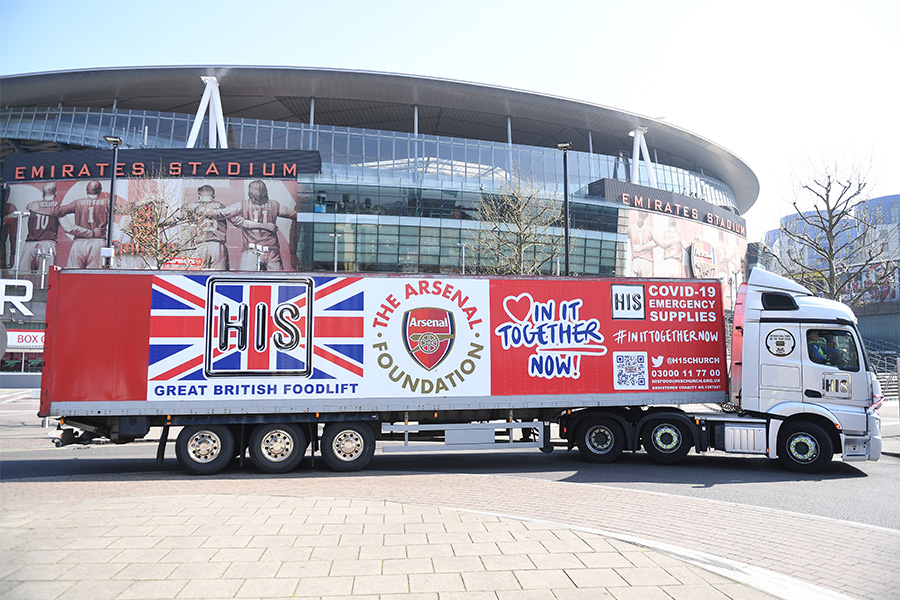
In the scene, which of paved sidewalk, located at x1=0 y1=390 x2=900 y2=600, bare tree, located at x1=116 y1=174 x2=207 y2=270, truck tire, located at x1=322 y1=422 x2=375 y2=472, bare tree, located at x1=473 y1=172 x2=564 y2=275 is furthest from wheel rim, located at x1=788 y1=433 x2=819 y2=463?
bare tree, located at x1=116 y1=174 x2=207 y2=270

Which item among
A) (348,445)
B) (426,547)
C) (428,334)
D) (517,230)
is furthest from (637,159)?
(426,547)

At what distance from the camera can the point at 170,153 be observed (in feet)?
143

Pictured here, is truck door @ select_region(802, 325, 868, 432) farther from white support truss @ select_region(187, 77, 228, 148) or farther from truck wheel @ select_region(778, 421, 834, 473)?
white support truss @ select_region(187, 77, 228, 148)

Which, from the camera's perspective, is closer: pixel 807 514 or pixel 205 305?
pixel 807 514

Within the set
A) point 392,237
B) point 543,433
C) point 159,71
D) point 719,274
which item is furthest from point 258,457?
point 719,274

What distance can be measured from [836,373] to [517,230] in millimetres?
22518

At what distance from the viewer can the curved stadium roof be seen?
48938 mm

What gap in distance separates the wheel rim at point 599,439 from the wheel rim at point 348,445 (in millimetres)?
4413

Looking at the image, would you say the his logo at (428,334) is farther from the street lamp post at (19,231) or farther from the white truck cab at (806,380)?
the street lamp post at (19,231)

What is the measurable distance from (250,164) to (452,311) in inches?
1486

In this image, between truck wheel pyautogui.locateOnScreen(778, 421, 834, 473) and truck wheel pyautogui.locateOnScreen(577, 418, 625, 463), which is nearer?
truck wheel pyautogui.locateOnScreen(778, 421, 834, 473)

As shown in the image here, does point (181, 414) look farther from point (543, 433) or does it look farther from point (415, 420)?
point (543, 433)

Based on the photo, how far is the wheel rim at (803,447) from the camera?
10.7 metres

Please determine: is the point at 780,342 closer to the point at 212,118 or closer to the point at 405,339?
the point at 405,339
